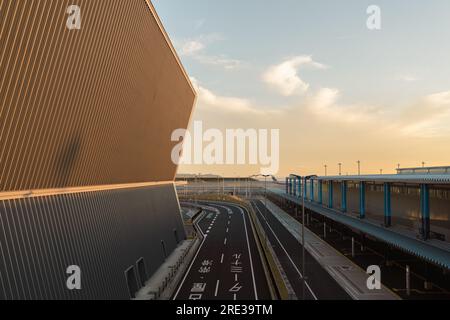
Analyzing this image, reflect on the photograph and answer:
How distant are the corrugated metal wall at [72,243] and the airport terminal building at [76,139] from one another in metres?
0.06

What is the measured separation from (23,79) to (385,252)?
105 feet

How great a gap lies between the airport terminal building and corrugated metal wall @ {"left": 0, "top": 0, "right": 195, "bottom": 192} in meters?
0.06

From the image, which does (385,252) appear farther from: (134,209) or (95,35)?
(95,35)

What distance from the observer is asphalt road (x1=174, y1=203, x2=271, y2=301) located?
25141mm

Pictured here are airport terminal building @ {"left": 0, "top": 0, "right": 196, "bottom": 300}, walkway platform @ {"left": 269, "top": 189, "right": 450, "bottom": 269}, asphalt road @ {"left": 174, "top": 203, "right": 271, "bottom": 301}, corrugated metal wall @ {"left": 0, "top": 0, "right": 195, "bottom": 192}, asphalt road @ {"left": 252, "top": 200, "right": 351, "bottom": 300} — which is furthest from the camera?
asphalt road @ {"left": 174, "top": 203, "right": 271, "bottom": 301}

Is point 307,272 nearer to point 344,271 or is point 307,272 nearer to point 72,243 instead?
point 344,271

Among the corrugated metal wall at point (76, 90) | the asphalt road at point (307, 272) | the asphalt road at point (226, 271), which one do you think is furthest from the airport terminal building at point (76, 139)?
the asphalt road at point (307, 272)

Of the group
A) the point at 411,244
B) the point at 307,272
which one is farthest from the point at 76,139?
the point at 411,244

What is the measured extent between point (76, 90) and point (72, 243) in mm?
8091

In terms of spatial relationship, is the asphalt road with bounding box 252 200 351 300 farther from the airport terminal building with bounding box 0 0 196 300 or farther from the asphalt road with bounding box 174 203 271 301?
the airport terminal building with bounding box 0 0 196 300

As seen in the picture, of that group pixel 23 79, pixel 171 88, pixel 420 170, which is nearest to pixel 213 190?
pixel 420 170

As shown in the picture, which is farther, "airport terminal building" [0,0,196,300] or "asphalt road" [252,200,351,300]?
"asphalt road" [252,200,351,300]

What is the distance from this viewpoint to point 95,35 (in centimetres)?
1759

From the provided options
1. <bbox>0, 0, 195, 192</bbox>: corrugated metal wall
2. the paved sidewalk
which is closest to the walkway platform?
the paved sidewalk
